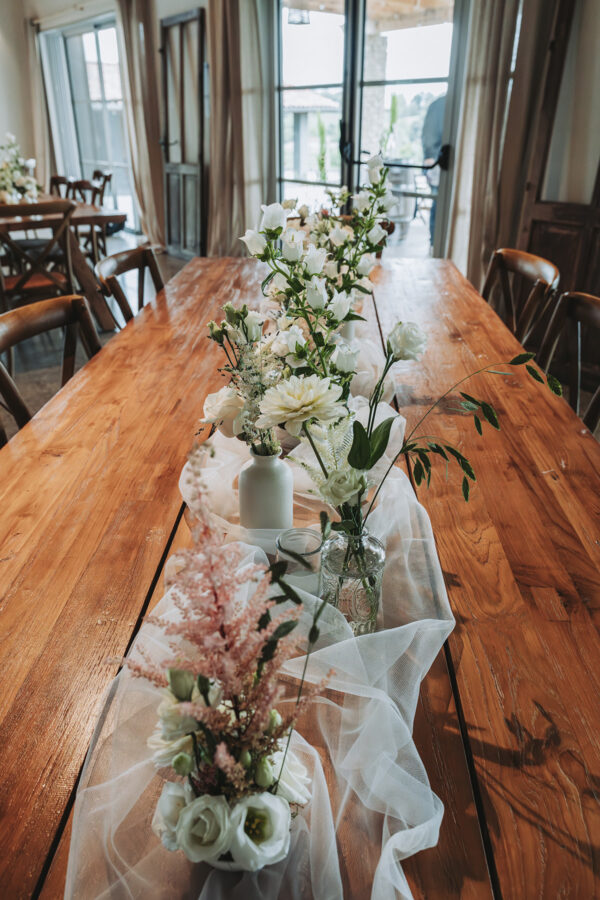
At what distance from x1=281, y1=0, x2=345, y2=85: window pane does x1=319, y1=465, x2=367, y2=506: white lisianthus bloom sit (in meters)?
4.87

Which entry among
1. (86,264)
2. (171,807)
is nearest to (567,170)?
(86,264)

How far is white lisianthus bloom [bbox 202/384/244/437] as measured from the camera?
2.74 ft

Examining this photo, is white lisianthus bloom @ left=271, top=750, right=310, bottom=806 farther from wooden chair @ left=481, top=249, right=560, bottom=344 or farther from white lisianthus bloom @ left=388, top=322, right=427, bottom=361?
wooden chair @ left=481, top=249, right=560, bottom=344

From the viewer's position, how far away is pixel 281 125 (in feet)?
17.7

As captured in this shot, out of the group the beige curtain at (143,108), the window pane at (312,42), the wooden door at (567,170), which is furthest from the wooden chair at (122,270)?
the beige curtain at (143,108)

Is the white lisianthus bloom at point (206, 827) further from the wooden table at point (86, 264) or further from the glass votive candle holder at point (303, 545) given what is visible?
the wooden table at point (86, 264)

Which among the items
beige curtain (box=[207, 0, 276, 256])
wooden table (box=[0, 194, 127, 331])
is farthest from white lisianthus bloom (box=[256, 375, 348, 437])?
beige curtain (box=[207, 0, 276, 256])

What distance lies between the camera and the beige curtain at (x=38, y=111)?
7621mm

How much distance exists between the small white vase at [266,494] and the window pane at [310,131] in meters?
4.55

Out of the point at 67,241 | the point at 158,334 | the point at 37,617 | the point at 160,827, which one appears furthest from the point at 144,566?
the point at 67,241

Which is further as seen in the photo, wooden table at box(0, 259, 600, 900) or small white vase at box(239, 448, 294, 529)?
small white vase at box(239, 448, 294, 529)

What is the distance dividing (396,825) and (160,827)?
8.2 inches

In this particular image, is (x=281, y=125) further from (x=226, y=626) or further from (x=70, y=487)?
(x=226, y=626)

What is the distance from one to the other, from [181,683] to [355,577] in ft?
1.18
